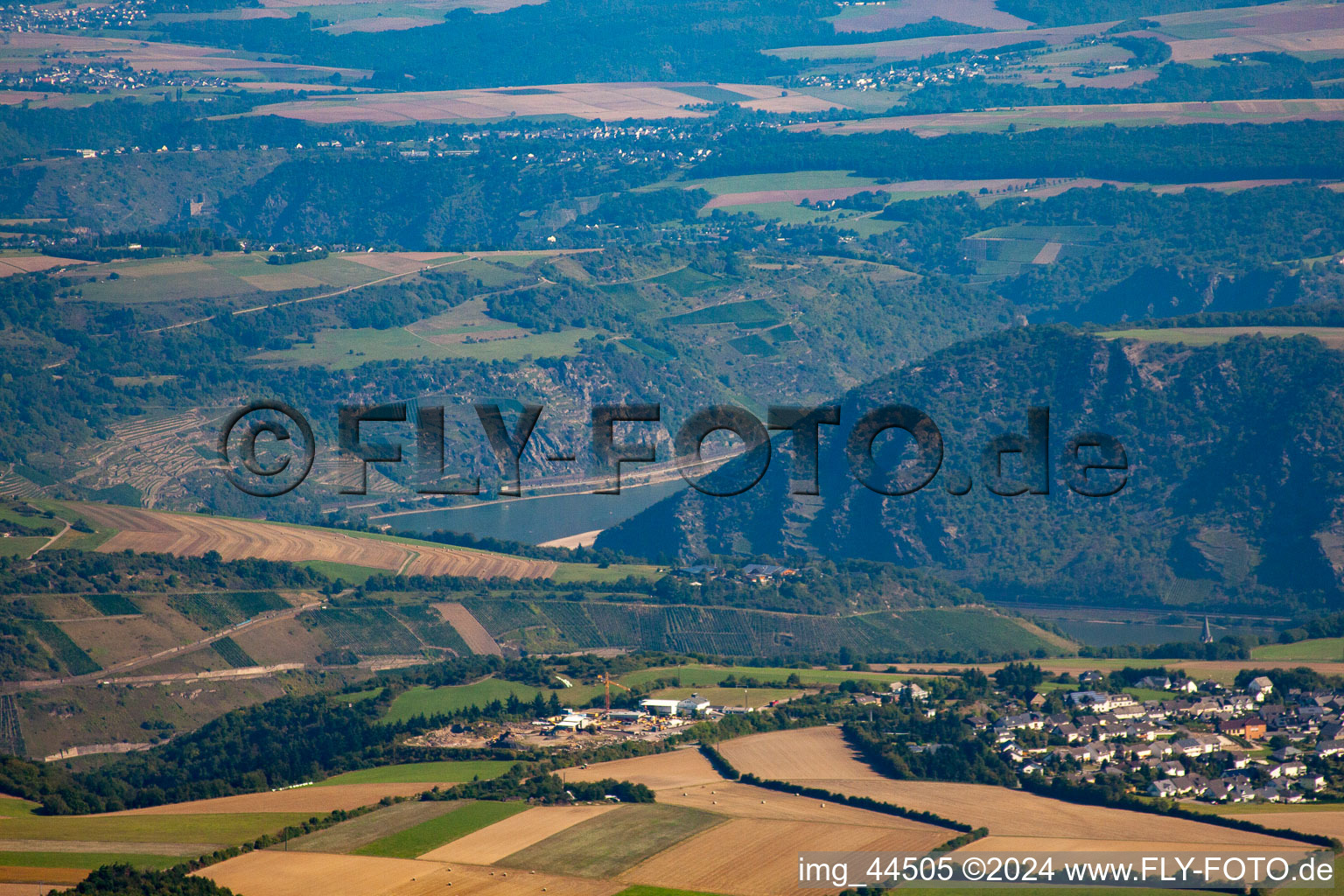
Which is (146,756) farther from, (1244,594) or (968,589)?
(1244,594)

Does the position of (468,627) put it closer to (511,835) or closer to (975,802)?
(511,835)

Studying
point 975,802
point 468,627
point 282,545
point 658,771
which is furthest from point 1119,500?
point 975,802

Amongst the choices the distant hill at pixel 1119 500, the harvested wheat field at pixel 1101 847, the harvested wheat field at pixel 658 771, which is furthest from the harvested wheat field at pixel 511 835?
the distant hill at pixel 1119 500

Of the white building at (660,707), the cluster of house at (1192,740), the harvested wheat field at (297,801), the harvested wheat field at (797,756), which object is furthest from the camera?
the white building at (660,707)

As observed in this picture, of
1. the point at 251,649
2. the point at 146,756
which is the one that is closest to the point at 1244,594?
the point at 251,649

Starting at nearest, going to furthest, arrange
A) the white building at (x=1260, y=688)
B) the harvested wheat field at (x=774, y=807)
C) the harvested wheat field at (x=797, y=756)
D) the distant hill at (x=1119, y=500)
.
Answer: the harvested wheat field at (x=774, y=807), the harvested wheat field at (x=797, y=756), the white building at (x=1260, y=688), the distant hill at (x=1119, y=500)

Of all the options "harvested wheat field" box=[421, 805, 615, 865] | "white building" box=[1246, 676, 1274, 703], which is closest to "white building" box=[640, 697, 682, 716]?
"harvested wheat field" box=[421, 805, 615, 865]

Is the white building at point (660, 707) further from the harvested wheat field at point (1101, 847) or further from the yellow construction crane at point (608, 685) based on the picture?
the harvested wheat field at point (1101, 847)
